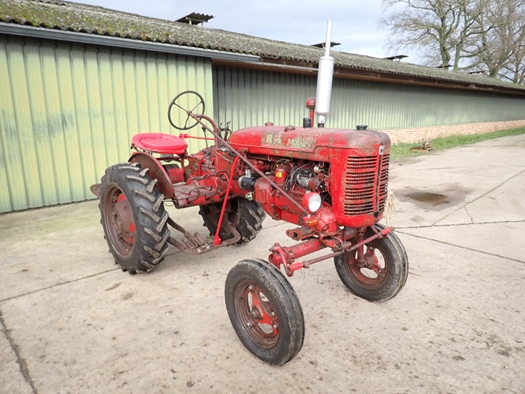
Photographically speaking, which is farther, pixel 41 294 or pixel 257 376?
pixel 41 294

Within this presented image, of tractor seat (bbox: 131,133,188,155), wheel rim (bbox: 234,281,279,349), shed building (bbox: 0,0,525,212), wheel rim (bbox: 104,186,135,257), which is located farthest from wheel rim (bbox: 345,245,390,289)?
shed building (bbox: 0,0,525,212)

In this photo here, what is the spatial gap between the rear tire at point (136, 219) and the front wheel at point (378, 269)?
1403 millimetres

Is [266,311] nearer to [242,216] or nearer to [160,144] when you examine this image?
[242,216]

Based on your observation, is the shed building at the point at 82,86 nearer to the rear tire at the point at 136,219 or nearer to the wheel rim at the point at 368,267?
the rear tire at the point at 136,219

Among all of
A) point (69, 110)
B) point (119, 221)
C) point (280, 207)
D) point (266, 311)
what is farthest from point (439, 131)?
point (266, 311)

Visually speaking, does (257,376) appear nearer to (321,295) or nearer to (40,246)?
(321,295)

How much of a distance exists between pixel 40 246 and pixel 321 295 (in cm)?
285

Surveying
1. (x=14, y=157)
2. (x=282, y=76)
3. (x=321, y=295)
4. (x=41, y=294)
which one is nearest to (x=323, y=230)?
(x=321, y=295)

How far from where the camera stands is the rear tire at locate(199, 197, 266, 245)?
345cm

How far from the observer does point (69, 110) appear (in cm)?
506

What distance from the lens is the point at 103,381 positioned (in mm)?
1871

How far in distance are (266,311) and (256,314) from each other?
71 mm

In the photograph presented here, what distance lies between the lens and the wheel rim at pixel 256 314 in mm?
2047

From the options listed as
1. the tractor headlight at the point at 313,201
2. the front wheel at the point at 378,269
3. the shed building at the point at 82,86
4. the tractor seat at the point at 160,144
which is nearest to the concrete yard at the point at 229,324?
the front wheel at the point at 378,269
